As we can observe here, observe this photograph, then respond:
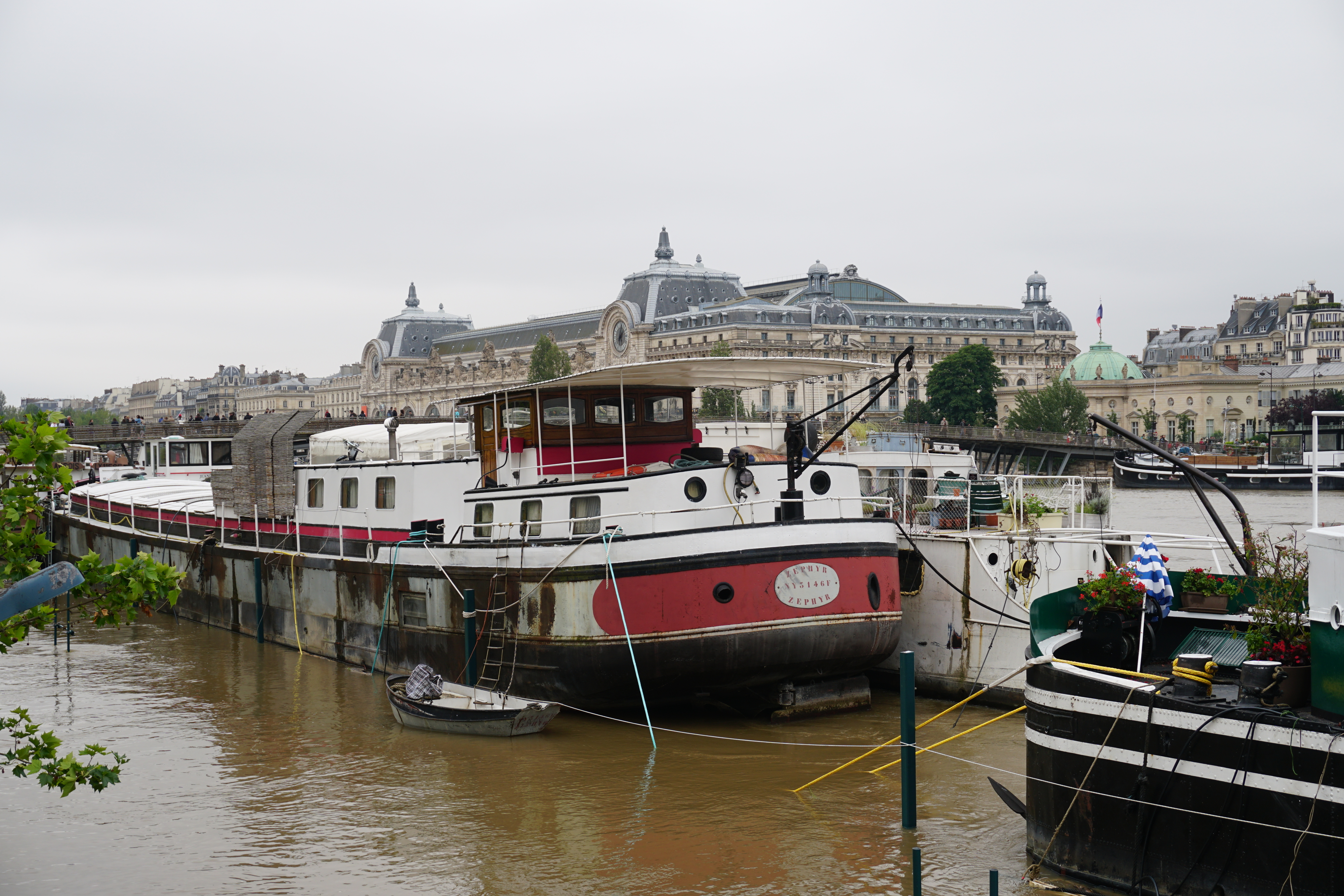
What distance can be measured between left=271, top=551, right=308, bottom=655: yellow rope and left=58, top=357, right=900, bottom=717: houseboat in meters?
1.15

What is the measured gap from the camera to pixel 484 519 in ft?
72.4

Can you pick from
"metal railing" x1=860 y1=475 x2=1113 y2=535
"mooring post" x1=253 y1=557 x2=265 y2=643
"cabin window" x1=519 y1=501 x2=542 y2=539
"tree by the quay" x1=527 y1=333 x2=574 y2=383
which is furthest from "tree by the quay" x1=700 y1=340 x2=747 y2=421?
"cabin window" x1=519 y1=501 x2=542 y2=539

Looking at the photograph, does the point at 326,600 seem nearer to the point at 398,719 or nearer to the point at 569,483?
the point at 398,719

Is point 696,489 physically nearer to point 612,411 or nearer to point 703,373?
point 703,373

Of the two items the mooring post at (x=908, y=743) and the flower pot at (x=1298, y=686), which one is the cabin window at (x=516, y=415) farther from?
the flower pot at (x=1298, y=686)

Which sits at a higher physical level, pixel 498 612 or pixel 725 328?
pixel 725 328

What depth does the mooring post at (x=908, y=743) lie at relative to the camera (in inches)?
554

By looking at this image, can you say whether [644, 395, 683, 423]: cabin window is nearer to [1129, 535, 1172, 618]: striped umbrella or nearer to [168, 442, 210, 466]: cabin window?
[1129, 535, 1172, 618]: striped umbrella

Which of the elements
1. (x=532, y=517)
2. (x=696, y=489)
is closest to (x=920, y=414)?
(x=532, y=517)

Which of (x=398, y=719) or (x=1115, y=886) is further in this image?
(x=398, y=719)

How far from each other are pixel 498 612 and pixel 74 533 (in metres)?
27.6

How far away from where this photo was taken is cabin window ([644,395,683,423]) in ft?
73.6

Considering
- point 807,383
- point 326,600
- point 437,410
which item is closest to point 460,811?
point 326,600

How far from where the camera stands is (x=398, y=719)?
2050 cm
